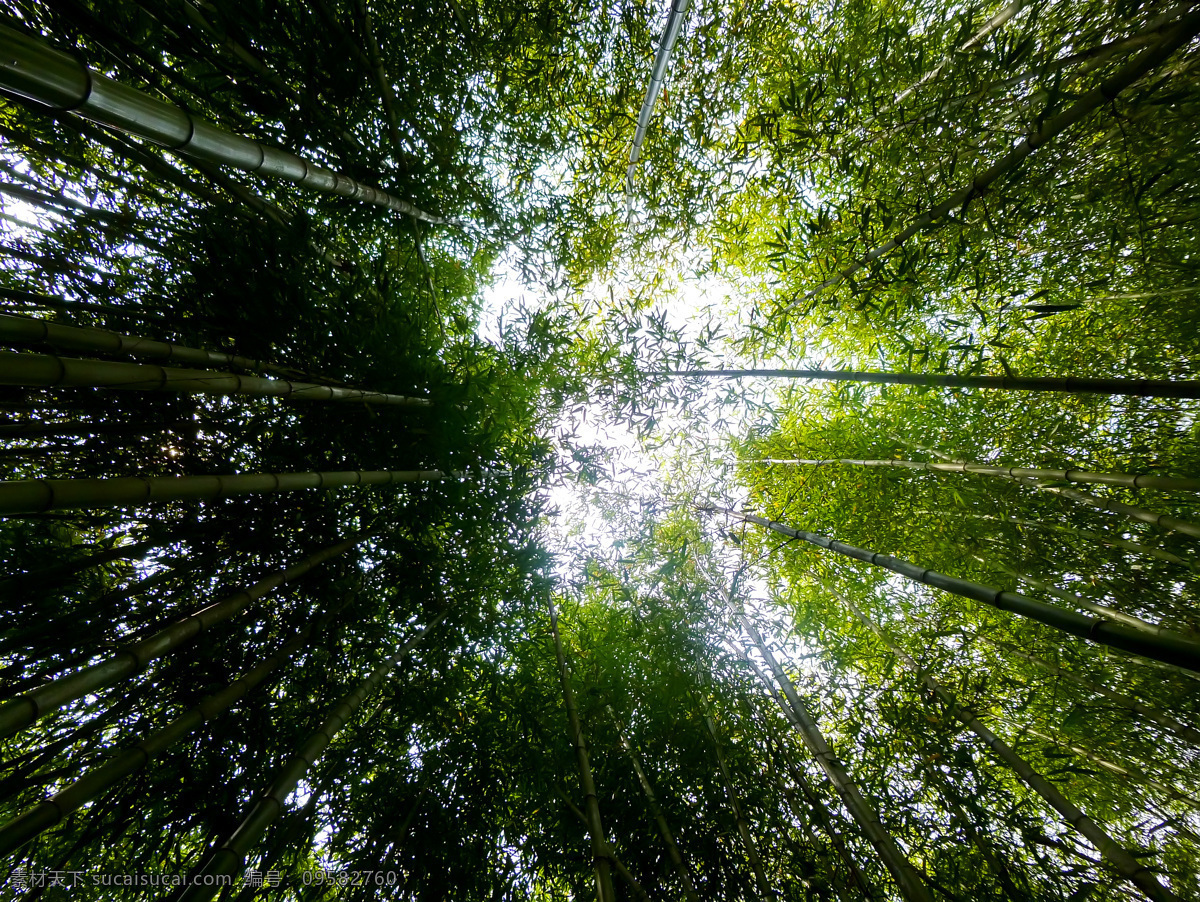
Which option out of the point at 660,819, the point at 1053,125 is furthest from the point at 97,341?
the point at 1053,125

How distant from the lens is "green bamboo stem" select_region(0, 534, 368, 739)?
4.13ft

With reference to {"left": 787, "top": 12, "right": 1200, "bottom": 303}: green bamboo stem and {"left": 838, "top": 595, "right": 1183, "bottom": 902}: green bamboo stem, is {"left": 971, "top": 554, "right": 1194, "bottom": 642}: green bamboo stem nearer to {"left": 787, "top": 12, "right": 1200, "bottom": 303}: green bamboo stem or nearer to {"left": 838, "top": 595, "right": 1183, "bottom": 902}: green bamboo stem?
{"left": 838, "top": 595, "right": 1183, "bottom": 902}: green bamboo stem

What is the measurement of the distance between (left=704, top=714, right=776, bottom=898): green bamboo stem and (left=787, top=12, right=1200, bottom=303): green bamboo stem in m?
2.87

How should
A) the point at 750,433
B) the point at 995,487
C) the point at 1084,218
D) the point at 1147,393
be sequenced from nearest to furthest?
1. the point at 1147,393
2. the point at 1084,218
3. the point at 995,487
4. the point at 750,433

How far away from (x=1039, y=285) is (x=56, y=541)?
21.1 feet

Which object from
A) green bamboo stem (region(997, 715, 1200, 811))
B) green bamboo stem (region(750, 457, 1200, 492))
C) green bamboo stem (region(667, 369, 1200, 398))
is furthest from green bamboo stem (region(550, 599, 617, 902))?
Answer: green bamboo stem (region(997, 715, 1200, 811))

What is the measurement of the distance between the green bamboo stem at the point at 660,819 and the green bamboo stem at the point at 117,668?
7.15 ft

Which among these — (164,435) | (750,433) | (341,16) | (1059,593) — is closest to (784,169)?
(750,433)

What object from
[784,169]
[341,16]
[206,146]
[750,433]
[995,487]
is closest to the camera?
[206,146]

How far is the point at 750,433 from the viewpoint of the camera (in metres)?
4.59

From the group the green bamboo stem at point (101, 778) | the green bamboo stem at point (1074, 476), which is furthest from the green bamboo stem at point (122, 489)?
the green bamboo stem at point (1074, 476)

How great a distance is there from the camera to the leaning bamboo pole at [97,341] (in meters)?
1.59

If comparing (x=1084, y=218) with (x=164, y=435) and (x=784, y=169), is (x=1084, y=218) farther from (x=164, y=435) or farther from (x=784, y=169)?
(x=164, y=435)

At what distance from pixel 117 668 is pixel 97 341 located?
1133 millimetres
